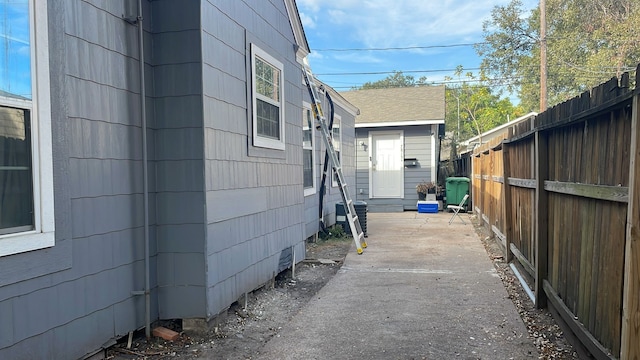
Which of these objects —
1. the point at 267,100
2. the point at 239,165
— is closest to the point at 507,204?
the point at 267,100

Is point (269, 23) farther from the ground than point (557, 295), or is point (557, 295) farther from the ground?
point (269, 23)

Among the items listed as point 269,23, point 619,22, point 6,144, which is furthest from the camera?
point 619,22

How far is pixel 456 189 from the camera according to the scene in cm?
1308

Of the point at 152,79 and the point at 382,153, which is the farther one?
the point at 382,153

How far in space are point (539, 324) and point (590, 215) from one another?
4.74 ft

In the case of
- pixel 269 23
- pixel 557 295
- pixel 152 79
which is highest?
pixel 269 23

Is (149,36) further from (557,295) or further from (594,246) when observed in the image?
(557,295)

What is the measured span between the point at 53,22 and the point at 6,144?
819mm

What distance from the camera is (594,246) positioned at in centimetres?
265

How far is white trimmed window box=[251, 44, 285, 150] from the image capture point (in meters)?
4.64

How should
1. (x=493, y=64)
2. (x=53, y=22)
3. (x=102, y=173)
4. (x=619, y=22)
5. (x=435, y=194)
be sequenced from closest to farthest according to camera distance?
(x=53, y=22)
(x=102, y=173)
(x=435, y=194)
(x=619, y=22)
(x=493, y=64)

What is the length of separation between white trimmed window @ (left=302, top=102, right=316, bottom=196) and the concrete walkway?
1.95 m

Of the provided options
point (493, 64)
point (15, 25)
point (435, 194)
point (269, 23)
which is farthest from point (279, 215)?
point (493, 64)

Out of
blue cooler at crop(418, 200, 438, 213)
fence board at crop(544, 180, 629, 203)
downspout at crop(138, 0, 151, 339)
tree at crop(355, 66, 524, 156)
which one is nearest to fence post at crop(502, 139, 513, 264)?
fence board at crop(544, 180, 629, 203)
